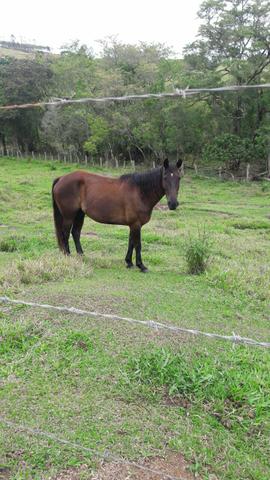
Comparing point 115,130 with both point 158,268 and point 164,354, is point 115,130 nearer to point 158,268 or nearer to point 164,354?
point 158,268

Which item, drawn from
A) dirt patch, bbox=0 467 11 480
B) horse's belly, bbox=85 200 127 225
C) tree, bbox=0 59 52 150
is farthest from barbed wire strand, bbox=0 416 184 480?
tree, bbox=0 59 52 150

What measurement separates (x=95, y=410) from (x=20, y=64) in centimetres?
3967

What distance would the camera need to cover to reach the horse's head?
7.35 metres

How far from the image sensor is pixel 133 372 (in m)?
3.88

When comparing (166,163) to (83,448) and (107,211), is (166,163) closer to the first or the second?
(107,211)

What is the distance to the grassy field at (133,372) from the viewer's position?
10.0ft

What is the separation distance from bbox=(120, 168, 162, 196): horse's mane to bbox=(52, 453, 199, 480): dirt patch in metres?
→ 5.47

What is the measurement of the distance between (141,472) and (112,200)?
5.77 m

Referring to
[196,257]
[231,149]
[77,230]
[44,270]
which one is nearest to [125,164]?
[231,149]

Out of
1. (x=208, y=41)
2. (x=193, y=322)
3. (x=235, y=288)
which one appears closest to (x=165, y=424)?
(x=193, y=322)

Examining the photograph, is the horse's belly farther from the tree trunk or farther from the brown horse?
the tree trunk

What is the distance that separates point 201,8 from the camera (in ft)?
87.9

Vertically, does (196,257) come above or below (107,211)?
below

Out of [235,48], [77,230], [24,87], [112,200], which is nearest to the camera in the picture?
[112,200]
